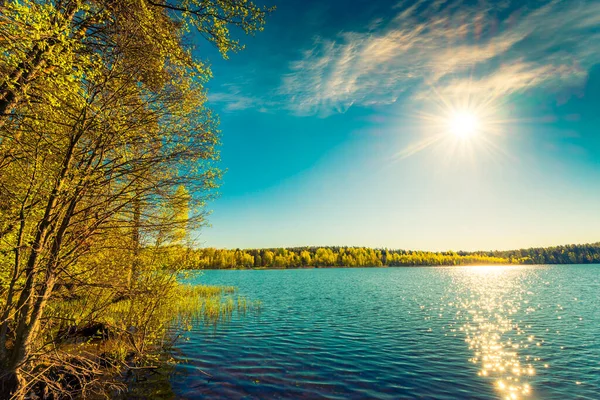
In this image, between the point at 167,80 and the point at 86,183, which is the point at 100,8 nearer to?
the point at 167,80

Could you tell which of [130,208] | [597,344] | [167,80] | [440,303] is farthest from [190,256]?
[440,303]

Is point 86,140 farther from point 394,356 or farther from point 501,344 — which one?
point 501,344

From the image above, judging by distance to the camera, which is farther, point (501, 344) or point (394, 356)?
point (501, 344)

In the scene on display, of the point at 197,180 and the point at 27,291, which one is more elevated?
the point at 197,180

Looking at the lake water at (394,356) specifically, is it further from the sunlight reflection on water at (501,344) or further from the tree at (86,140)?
the tree at (86,140)

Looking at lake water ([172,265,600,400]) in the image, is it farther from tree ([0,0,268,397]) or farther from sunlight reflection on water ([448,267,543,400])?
tree ([0,0,268,397])

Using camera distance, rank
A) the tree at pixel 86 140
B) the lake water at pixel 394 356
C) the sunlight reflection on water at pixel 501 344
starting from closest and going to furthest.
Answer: the tree at pixel 86 140
the lake water at pixel 394 356
the sunlight reflection on water at pixel 501 344

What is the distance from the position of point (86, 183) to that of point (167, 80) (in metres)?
3.91

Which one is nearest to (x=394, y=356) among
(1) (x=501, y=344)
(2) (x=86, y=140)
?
(1) (x=501, y=344)

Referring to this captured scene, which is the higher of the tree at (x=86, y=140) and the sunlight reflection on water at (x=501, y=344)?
the tree at (x=86, y=140)

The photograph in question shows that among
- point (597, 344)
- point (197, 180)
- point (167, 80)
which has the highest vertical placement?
point (167, 80)

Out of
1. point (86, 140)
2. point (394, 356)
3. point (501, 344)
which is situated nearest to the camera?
point (86, 140)

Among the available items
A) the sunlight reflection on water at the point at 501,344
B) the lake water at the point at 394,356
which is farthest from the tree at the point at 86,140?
the sunlight reflection on water at the point at 501,344

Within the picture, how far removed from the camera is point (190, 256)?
48.2 ft
